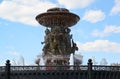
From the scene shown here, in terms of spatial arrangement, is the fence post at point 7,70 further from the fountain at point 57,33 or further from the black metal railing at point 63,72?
the fountain at point 57,33

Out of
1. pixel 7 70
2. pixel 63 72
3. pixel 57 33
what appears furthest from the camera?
pixel 57 33

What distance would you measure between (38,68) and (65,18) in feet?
67.9

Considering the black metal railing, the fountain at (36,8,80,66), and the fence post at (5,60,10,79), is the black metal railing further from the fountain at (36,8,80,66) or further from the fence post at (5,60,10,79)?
the fountain at (36,8,80,66)

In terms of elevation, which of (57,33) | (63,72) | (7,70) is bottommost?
(63,72)

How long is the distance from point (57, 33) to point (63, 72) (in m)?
21.3

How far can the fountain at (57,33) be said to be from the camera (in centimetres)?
5097

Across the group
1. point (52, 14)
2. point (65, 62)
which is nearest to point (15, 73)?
point (65, 62)

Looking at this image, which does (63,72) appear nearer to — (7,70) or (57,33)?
(7,70)

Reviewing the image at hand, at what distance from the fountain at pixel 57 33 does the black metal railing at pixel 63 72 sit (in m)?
18.8

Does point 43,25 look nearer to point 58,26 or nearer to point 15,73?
point 58,26

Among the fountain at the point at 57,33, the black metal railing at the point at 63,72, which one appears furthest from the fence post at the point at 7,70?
the fountain at the point at 57,33

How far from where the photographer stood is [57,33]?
51688mm

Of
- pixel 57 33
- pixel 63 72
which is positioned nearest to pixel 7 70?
pixel 63 72

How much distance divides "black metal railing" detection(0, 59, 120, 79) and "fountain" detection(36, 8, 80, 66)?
1877 cm
